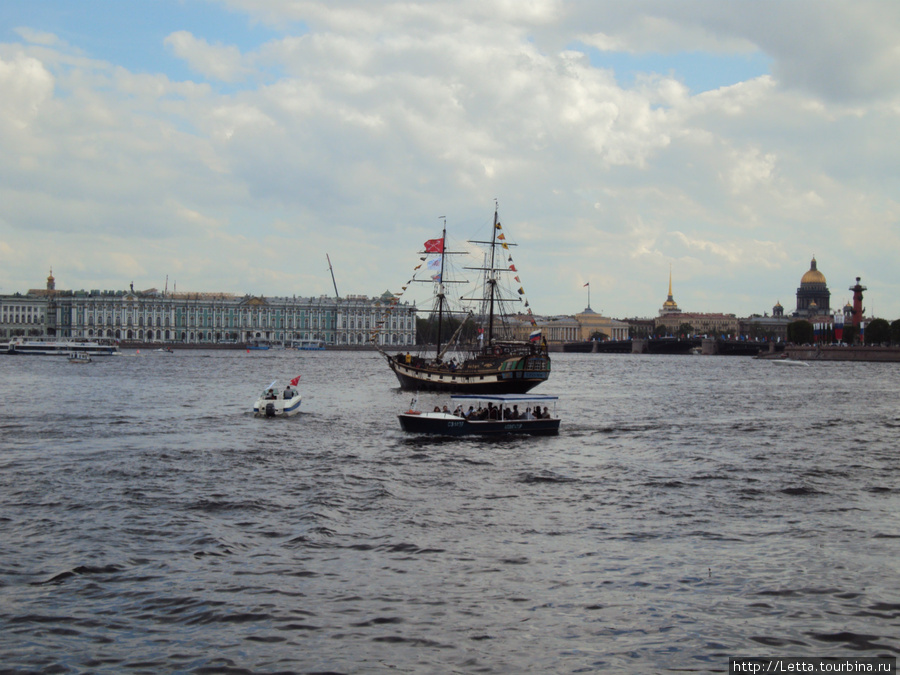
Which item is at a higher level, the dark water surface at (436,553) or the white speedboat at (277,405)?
the white speedboat at (277,405)

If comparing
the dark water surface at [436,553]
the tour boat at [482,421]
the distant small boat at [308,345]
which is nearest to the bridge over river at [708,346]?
the distant small boat at [308,345]

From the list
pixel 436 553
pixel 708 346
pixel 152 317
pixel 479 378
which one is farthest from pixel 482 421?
pixel 152 317

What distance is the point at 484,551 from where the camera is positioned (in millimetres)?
15359

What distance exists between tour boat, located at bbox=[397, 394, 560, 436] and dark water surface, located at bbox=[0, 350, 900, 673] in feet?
2.46

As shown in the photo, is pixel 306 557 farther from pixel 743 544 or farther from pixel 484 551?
pixel 743 544

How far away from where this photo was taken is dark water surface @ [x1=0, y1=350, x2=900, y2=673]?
36.7ft

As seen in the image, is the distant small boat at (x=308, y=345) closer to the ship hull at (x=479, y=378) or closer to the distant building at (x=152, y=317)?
the distant building at (x=152, y=317)

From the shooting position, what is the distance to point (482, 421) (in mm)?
31266

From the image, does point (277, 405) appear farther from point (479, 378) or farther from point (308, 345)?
point (308, 345)

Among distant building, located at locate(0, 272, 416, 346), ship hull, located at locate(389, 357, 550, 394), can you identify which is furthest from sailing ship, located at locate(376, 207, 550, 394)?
distant building, located at locate(0, 272, 416, 346)

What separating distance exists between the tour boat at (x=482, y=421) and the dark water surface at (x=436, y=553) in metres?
0.75

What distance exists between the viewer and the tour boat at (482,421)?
31297mm

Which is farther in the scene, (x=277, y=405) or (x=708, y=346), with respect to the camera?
(x=708, y=346)

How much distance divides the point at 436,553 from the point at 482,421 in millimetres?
16126
